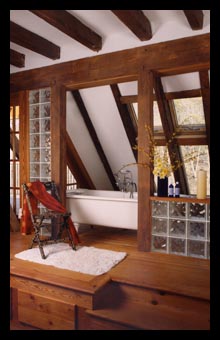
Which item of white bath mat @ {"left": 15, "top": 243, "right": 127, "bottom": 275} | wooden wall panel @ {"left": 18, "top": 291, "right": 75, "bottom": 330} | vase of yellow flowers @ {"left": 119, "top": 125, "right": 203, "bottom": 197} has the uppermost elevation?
vase of yellow flowers @ {"left": 119, "top": 125, "right": 203, "bottom": 197}

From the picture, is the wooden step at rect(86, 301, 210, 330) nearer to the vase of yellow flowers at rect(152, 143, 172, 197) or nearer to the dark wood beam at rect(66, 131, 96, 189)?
the vase of yellow flowers at rect(152, 143, 172, 197)

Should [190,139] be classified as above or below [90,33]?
below

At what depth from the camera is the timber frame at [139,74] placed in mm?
2926

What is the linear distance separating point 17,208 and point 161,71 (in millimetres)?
2908

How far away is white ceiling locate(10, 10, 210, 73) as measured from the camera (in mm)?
2777

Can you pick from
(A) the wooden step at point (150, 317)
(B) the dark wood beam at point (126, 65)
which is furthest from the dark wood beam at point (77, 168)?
(A) the wooden step at point (150, 317)

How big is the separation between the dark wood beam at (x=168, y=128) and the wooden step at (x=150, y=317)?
2.46 metres

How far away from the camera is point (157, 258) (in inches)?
114

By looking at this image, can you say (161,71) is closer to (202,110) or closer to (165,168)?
(165,168)

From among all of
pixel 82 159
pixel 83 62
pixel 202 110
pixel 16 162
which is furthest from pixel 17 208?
pixel 202 110

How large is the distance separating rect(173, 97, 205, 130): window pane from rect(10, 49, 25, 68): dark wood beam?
2233 millimetres

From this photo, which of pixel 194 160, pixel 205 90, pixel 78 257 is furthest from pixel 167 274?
pixel 194 160

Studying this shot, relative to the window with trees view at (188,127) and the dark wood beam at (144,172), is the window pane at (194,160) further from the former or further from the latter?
the dark wood beam at (144,172)

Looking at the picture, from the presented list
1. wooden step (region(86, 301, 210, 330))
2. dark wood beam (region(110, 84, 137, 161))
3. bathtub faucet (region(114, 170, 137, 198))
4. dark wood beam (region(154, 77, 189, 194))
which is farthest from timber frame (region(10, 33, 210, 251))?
bathtub faucet (region(114, 170, 137, 198))
